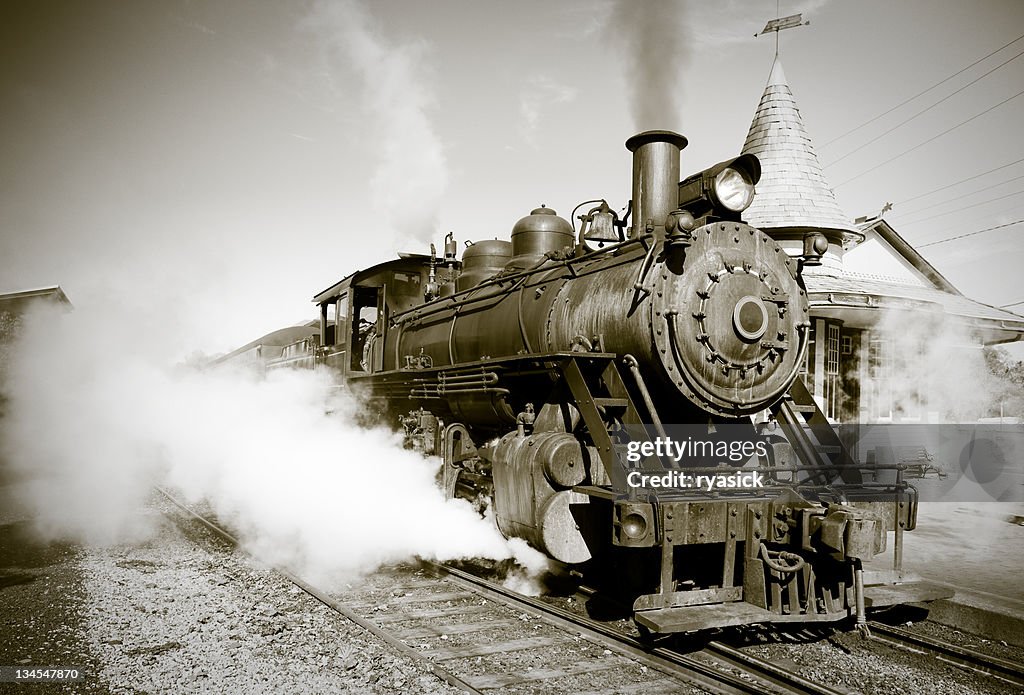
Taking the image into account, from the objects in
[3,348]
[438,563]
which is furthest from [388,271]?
[3,348]

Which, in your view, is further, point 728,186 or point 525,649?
point 728,186

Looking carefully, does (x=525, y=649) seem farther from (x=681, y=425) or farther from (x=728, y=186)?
(x=728, y=186)

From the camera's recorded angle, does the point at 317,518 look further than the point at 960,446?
No

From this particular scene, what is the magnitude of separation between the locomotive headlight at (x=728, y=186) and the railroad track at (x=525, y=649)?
10.6 ft

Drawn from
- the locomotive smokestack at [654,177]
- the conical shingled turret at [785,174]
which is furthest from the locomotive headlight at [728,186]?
the conical shingled turret at [785,174]

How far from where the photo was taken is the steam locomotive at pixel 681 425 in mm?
4617

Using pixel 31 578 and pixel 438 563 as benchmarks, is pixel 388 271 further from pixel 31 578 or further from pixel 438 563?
pixel 31 578

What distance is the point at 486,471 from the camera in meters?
7.14

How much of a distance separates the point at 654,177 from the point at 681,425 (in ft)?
6.98

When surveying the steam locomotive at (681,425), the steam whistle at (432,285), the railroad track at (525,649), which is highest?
the steam whistle at (432,285)

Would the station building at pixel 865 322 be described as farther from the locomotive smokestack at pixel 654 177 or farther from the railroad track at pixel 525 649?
the railroad track at pixel 525 649

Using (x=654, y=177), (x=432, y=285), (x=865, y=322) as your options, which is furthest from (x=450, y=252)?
(x=865, y=322)

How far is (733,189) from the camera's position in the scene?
18.5ft

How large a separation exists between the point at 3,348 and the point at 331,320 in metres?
9.02
